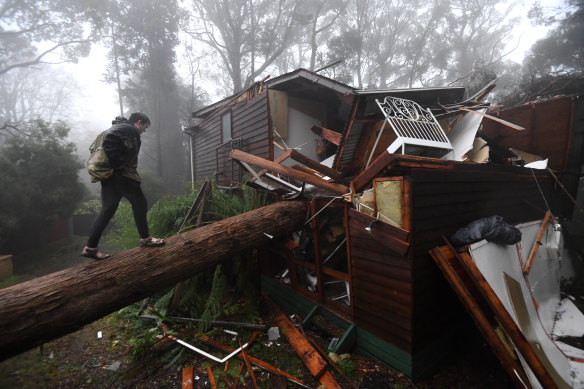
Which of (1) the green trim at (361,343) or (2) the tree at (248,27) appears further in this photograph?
(2) the tree at (248,27)

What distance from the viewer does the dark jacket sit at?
2.86 m

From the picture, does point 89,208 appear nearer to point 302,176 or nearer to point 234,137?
point 234,137

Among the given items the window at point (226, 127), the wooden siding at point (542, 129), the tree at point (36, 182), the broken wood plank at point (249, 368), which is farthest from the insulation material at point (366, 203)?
the tree at point (36, 182)

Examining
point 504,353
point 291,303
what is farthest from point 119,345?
point 504,353

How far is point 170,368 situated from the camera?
3461mm

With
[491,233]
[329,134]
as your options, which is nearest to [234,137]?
[329,134]

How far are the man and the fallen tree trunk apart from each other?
261mm

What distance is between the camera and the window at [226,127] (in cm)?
861

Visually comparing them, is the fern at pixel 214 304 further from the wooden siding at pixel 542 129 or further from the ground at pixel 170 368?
the wooden siding at pixel 542 129

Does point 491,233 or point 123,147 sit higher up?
point 123,147

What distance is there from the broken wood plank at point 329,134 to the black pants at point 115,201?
12.9 ft

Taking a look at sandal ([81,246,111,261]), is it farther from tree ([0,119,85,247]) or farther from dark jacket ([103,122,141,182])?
tree ([0,119,85,247])

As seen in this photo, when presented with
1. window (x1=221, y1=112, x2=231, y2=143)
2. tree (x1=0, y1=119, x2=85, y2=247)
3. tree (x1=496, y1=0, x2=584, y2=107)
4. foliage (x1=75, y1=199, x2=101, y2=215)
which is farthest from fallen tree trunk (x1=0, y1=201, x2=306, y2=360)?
foliage (x1=75, y1=199, x2=101, y2=215)

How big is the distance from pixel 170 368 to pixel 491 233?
15.4 ft
